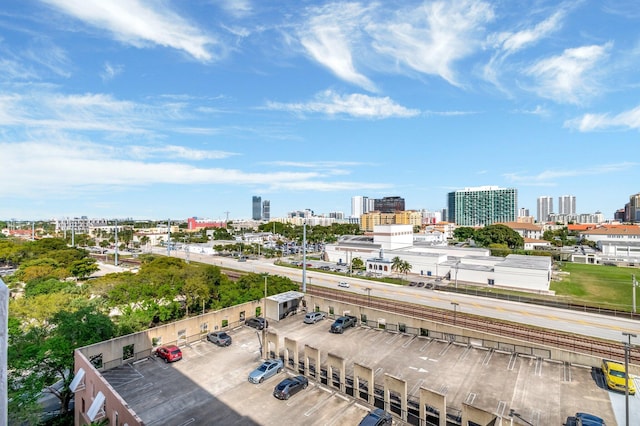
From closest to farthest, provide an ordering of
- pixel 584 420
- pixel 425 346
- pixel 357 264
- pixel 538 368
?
1. pixel 584 420
2. pixel 538 368
3. pixel 425 346
4. pixel 357 264

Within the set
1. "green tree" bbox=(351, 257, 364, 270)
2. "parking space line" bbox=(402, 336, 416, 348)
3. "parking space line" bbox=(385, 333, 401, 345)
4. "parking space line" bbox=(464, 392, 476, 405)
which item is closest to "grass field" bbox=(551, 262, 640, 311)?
"parking space line" bbox=(402, 336, 416, 348)

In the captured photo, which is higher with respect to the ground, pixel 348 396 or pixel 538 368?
pixel 538 368

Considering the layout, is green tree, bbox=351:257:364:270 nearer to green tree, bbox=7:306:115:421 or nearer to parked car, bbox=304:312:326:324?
parked car, bbox=304:312:326:324

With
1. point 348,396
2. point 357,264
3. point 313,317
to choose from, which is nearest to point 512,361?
point 348,396

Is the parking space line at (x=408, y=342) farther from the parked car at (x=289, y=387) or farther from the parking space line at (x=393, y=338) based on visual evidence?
the parked car at (x=289, y=387)

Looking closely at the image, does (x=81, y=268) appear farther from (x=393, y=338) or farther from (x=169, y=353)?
(x=393, y=338)

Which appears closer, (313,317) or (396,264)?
(313,317)

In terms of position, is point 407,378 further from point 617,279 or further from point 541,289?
point 617,279

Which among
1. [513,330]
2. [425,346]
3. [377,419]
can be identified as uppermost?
[377,419]
